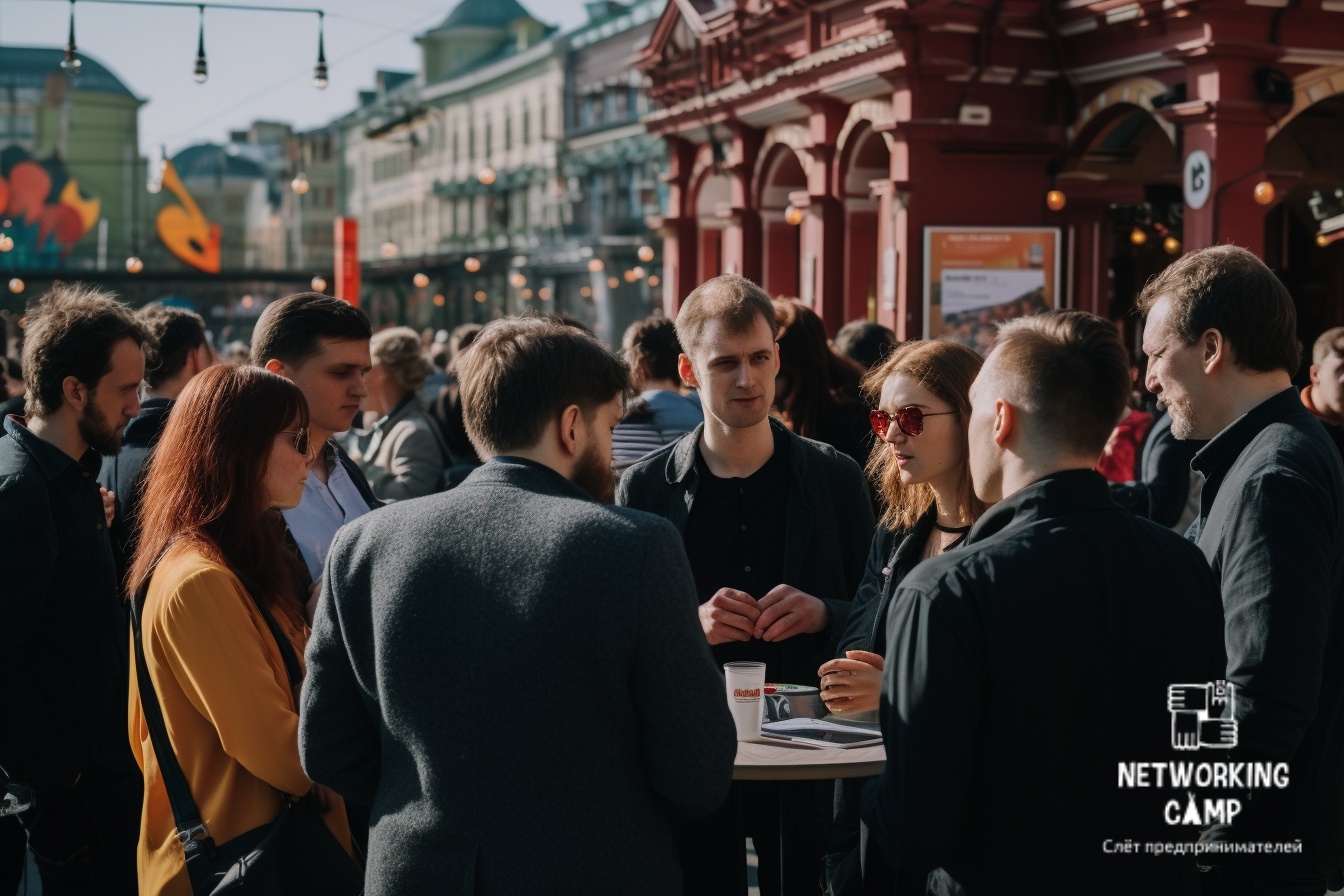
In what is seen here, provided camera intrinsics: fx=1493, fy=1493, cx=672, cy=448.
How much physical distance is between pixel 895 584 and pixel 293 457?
1.52 m

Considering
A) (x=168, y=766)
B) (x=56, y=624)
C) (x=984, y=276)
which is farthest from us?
(x=984, y=276)

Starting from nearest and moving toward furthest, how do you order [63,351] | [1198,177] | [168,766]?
[168,766], [63,351], [1198,177]

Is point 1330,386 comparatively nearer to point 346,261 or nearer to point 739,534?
point 739,534

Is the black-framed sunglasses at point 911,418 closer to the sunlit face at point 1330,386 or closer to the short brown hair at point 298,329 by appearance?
the short brown hair at point 298,329

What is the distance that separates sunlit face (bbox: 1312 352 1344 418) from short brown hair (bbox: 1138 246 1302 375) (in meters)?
3.03

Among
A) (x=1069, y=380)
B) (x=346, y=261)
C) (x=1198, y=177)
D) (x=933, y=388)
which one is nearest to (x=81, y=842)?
(x=933, y=388)

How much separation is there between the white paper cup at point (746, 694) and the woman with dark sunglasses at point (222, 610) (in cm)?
92

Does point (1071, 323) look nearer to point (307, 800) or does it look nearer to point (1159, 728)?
point (1159, 728)

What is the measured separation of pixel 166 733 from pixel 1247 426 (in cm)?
250

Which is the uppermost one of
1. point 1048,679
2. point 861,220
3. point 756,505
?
point 861,220

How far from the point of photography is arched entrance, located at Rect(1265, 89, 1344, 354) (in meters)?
16.1

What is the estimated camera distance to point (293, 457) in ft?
11.1

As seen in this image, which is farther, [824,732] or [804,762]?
[824,732]

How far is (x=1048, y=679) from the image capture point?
2570 mm
